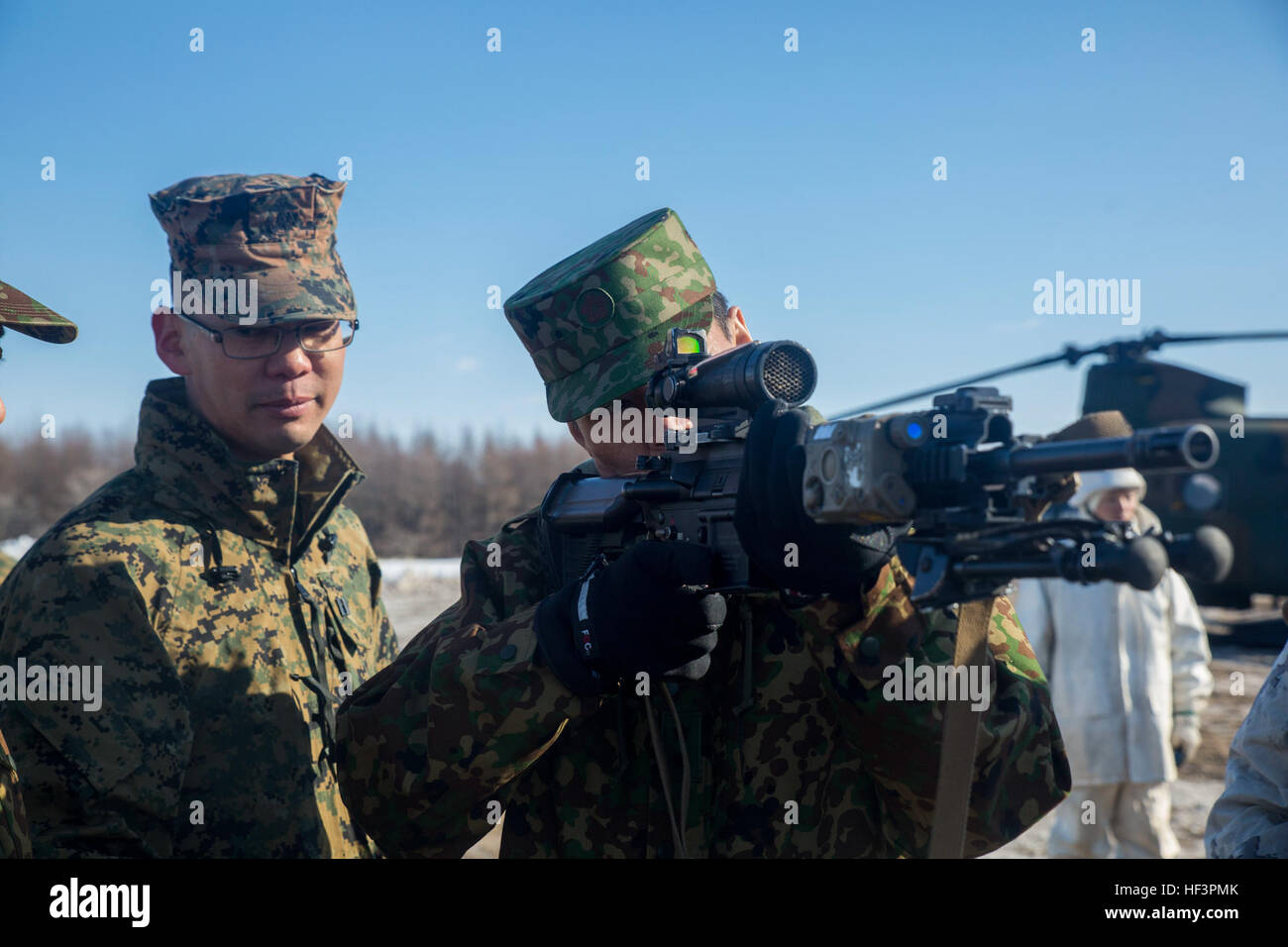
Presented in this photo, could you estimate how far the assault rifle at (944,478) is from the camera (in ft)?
5.45

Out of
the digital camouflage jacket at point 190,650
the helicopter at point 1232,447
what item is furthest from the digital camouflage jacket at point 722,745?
the helicopter at point 1232,447

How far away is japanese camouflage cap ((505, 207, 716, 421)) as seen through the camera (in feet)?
9.40

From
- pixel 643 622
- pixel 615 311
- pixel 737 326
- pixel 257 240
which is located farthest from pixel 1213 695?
pixel 257 240

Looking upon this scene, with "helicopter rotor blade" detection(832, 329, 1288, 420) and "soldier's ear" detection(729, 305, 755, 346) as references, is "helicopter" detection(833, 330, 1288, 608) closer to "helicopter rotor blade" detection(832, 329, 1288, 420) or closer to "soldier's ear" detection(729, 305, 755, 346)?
"helicopter rotor blade" detection(832, 329, 1288, 420)

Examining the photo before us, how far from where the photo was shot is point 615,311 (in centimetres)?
287

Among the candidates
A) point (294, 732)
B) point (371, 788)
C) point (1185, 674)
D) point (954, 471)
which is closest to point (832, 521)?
point (954, 471)

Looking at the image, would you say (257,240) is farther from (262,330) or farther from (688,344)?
(688,344)

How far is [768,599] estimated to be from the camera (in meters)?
2.67

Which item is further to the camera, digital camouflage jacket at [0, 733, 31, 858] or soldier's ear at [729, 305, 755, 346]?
soldier's ear at [729, 305, 755, 346]

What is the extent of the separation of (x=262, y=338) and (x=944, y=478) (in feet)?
7.26

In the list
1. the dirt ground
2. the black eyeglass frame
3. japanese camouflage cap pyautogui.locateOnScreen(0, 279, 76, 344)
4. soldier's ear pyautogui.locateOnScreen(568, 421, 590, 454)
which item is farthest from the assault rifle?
the dirt ground

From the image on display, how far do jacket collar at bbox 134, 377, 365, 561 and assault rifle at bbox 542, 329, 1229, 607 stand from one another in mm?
1488

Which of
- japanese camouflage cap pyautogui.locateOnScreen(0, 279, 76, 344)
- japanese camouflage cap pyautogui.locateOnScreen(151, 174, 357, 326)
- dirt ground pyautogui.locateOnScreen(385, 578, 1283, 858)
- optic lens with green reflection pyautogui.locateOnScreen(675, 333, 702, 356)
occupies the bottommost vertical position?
dirt ground pyautogui.locateOnScreen(385, 578, 1283, 858)
